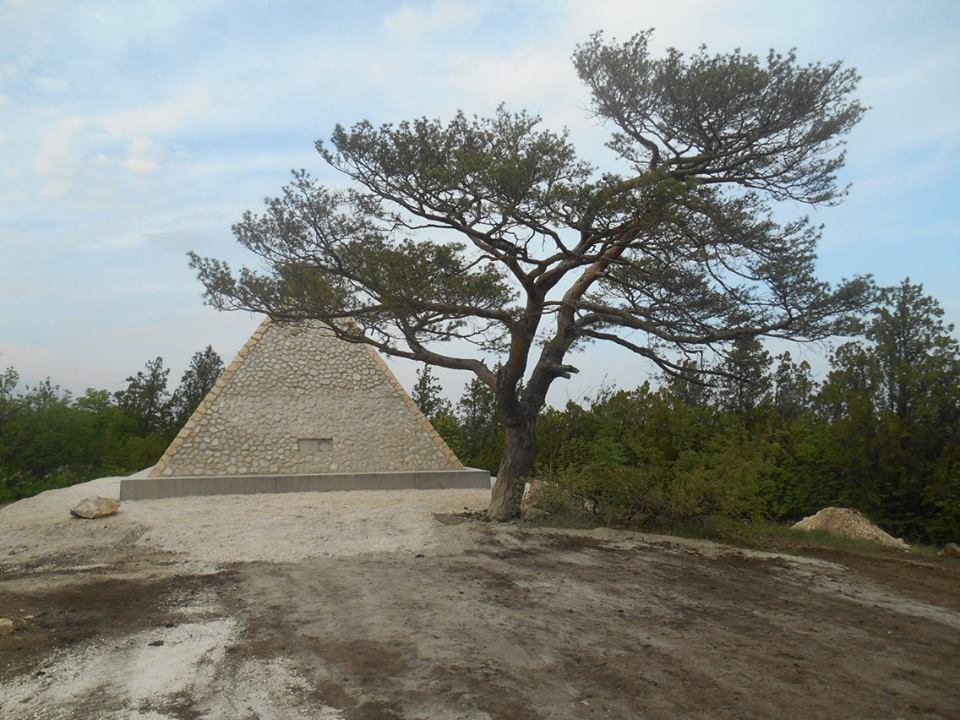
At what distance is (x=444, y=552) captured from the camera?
7.40 meters

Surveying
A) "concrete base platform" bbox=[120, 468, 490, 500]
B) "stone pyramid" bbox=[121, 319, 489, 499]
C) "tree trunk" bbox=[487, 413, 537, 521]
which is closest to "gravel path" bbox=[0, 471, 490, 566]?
"concrete base platform" bbox=[120, 468, 490, 500]

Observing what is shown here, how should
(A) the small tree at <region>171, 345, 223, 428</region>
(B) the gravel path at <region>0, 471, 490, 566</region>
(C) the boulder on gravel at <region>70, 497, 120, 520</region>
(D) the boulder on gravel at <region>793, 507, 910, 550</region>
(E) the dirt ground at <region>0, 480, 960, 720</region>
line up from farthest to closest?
(A) the small tree at <region>171, 345, 223, 428</region>, (C) the boulder on gravel at <region>70, 497, 120, 520</region>, (D) the boulder on gravel at <region>793, 507, 910, 550</region>, (B) the gravel path at <region>0, 471, 490, 566</region>, (E) the dirt ground at <region>0, 480, 960, 720</region>

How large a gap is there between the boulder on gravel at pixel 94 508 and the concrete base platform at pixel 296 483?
1.42 meters

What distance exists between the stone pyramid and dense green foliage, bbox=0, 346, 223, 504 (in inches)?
124

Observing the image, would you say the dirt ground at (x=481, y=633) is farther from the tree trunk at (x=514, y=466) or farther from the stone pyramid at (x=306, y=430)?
the stone pyramid at (x=306, y=430)

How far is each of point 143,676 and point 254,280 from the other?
5961 millimetres

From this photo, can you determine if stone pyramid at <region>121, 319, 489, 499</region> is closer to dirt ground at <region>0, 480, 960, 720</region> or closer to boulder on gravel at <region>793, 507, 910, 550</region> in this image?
dirt ground at <region>0, 480, 960, 720</region>

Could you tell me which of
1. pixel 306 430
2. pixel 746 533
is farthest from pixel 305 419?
pixel 746 533

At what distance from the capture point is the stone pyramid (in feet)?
41.2

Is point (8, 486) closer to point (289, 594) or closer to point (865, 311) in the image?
point (289, 594)

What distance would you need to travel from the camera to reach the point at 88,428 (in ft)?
49.4

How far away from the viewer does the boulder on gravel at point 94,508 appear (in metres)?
9.76

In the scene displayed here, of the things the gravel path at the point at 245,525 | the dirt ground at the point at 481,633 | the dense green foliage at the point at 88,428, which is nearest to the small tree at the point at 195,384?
the dense green foliage at the point at 88,428

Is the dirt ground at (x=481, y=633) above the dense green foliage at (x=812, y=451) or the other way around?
the other way around
